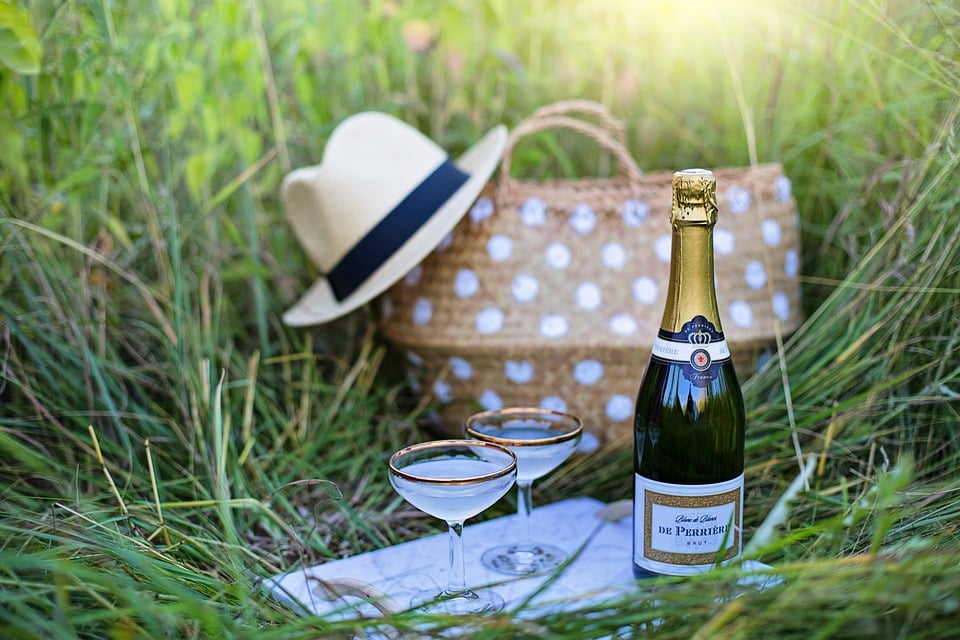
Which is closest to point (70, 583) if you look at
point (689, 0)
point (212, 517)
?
point (212, 517)

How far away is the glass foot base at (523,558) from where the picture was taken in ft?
4.15

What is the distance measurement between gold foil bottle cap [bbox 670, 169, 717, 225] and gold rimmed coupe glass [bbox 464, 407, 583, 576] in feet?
1.08

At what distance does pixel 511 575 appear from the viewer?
1.25 meters

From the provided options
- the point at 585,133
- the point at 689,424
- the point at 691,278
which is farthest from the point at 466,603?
the point at 585,133

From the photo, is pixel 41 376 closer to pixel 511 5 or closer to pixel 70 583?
pixel 70 583

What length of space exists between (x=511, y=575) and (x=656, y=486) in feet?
0.85

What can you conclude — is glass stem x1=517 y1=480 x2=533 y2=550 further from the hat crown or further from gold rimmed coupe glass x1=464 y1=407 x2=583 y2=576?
the hat crown

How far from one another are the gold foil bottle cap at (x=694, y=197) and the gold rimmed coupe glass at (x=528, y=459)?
1.08 ft

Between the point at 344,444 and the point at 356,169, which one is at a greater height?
the point at 356,169

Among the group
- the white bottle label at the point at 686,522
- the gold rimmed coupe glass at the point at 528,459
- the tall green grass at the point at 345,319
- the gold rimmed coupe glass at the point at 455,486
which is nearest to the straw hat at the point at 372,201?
the tall green grass at the point at 345,319

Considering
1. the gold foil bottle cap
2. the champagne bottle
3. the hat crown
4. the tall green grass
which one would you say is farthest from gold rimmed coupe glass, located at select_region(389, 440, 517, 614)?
the hat crown

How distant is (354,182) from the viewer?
5.29 ft

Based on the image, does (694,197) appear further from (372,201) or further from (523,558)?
(372,201)

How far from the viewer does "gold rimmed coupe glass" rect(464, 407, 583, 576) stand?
1.22 m
